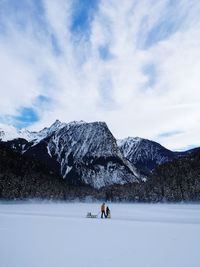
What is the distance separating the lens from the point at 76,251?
53.3ft

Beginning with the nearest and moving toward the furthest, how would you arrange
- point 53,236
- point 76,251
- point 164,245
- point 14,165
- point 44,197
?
point 76,251 < point 164,245 < point 53,236 < point 44,197 < point 14,165

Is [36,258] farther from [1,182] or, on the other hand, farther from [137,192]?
[137,192]

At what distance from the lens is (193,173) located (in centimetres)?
11775

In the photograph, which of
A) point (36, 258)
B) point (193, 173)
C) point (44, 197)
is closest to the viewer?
point (36, 258)

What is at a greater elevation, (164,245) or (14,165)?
(14,165)

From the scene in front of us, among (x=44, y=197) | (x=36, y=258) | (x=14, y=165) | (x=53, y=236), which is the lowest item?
(x=36, y=258)

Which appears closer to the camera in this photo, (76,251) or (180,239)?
(76,251)

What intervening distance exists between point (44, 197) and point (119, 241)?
128 meters

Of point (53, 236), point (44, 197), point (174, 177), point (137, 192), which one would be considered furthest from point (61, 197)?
point (53, 236)

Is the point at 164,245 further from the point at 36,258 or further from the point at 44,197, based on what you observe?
the point at 44,197

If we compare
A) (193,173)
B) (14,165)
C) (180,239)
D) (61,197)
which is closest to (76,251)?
(180,239)

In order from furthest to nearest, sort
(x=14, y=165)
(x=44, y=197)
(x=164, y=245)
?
(x=14, y=165), (x=44, y=197), (x=164, y=245)

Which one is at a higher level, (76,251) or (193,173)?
(193,173)

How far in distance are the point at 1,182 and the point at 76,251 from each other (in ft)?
372
